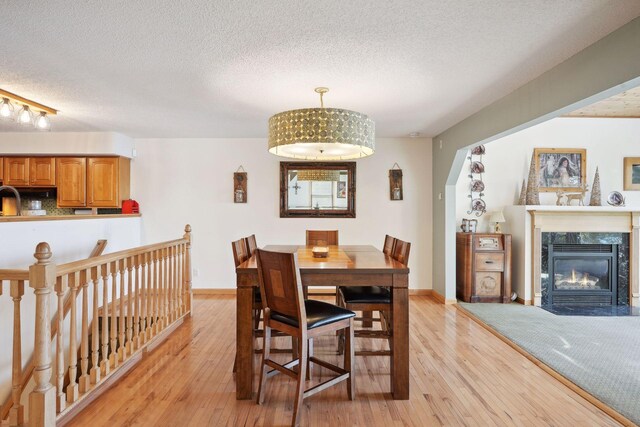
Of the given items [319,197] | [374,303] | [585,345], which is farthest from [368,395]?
[319,197]

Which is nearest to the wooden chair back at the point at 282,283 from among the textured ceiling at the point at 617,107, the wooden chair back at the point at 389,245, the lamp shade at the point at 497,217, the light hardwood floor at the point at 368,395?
the light hardwood floor at the point at 368,395

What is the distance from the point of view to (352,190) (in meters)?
5.04

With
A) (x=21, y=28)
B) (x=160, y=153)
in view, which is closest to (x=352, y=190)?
(x=160, y=153)

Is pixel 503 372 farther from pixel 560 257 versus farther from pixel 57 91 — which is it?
pixel 57 91

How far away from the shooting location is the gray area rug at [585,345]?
2326 mm

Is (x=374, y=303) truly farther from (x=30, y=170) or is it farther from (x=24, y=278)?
(x=30, y=170)

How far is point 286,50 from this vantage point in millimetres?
2338

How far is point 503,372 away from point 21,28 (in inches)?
154

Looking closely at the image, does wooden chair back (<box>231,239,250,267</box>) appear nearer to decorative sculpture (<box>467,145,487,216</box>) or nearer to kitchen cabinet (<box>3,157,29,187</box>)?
decorative sculpture (<box>467,145,487,216</box>)

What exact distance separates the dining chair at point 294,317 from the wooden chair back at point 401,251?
2.11ft

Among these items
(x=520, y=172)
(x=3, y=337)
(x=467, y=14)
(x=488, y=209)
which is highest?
(x=467, y=14)

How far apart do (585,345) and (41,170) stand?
21.7 ft

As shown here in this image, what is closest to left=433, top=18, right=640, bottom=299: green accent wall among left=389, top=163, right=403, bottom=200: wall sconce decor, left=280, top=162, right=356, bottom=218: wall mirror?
left=389, top=163, right=403, bottom=200: wall sconce decor

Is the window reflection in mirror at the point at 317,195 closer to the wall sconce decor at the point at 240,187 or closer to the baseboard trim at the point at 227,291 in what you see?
the wall sconce decor at the point at 240,187
